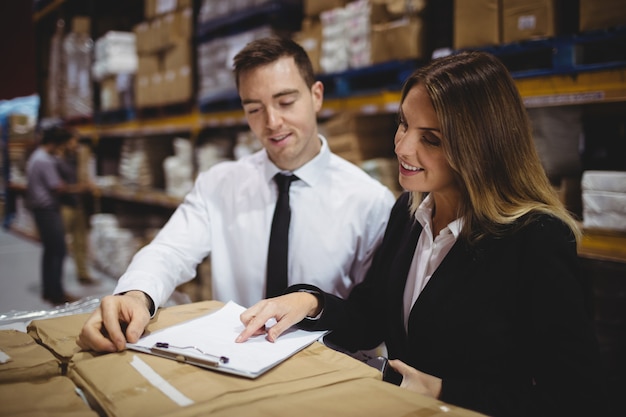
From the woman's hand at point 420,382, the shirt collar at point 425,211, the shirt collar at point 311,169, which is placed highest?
the shirt collar at point 311,169

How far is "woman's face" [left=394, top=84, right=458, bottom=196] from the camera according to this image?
1.37 metres

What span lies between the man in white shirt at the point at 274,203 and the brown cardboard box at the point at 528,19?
886mm

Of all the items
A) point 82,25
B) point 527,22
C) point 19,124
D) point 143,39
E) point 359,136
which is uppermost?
point 82,25

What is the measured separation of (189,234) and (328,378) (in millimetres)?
1269

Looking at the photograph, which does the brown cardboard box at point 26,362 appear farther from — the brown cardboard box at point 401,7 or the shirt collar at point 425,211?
the brown cardboard box at point 401,7

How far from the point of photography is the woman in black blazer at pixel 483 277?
113 centimetres

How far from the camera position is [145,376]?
1.02 metres

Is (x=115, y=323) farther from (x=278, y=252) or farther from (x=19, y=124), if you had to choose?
(x=19, y=124)

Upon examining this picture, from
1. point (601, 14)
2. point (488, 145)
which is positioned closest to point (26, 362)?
point (488, 145)

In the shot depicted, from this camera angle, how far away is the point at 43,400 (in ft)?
3.08

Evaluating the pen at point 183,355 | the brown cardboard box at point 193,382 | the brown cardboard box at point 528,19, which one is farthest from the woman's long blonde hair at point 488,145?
the brown cardboard box at point 528,19

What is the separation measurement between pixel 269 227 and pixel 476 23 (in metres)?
1.32

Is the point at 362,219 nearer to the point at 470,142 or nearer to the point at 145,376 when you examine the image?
the point at 470,142

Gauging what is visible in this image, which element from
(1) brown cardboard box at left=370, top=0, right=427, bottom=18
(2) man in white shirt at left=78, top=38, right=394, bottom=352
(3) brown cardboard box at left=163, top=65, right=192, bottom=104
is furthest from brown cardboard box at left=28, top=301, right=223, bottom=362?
(3) brown cardboard box at left=163, top=65, right=192, bottom=104
